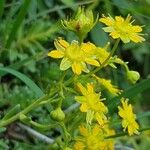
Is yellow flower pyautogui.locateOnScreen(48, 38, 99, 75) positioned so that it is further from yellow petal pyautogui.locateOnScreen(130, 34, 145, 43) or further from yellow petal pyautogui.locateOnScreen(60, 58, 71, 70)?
yellow petal pyautogui.locateOnScreen(130, 34, 145, 43)

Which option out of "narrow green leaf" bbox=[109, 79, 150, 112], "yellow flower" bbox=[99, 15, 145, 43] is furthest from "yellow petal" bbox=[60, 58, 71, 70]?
"narrow green leaf" bbox=[109, 79, 150, 112]

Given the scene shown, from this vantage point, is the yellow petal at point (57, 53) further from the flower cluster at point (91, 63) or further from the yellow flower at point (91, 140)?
the yellow flower at point (91, 140)

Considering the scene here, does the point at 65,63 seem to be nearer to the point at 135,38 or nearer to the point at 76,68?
the point at 76,68

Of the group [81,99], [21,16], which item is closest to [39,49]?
[21,16]

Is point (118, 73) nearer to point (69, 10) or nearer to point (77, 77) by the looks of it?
point (69, 10)

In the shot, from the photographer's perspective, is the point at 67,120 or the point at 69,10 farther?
the point at 69,10

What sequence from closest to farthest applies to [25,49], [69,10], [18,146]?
[18,146]
[25,49]
[69,10]

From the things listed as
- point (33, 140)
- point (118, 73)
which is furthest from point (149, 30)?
point (33, 140)
